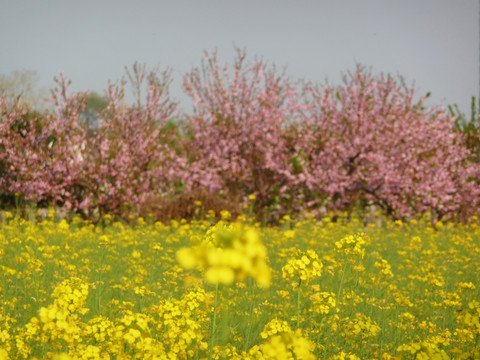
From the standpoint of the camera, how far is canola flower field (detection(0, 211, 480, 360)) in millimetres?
2395

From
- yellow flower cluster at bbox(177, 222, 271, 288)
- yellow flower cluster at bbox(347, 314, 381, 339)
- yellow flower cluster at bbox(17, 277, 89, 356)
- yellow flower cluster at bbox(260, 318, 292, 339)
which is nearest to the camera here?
yellow flower cluster at bbox(177, 222, 271, 288)

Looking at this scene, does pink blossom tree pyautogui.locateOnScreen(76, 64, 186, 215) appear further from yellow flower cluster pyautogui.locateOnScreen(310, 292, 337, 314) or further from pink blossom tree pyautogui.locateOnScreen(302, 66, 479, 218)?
yellow flower cluster pyautogui.locateOnScreen(310, 292, 337, 314)

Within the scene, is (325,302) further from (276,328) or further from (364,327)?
(276,328)

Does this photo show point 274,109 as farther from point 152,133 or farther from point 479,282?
point 479,282

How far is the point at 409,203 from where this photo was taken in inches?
535

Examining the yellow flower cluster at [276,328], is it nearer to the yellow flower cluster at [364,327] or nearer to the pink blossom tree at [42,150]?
the yellow flower cluster at [364,327]

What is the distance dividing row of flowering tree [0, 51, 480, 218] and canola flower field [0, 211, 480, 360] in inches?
138

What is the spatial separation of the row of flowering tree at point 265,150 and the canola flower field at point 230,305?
3503 mm

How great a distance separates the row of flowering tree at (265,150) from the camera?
11.7m

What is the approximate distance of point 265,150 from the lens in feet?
42.1

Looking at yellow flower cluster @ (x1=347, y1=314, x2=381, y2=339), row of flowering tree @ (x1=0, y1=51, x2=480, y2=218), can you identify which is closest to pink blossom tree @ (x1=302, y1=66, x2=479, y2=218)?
row of flowering tree @ (x1=0, y1=51, x2=480, y2=218)

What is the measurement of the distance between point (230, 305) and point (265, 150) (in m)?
8.62

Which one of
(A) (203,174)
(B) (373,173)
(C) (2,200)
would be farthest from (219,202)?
(C) (2,200)

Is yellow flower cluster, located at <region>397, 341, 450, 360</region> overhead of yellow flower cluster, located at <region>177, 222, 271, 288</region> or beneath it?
beneath
